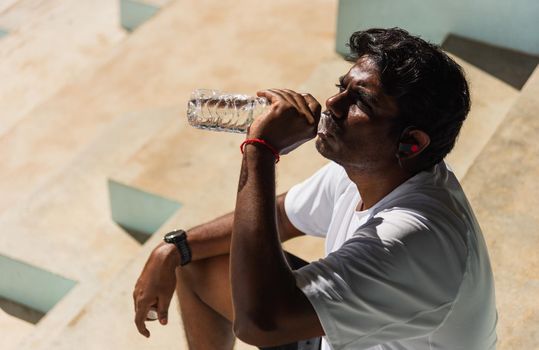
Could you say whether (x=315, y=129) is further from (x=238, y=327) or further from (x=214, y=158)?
(x=214, y=158)

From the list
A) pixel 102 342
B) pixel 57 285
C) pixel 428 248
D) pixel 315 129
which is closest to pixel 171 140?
pixel 57 285

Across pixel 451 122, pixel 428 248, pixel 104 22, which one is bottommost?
pixel 104 22

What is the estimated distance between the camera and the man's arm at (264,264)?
1.63m

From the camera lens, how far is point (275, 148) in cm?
180

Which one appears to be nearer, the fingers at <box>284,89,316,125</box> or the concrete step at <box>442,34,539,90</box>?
the fingers at <box>284,89,316,125</box>

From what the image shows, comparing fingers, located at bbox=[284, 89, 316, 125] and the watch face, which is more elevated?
fingers, located at bbox=[284, 89, 316, 125]

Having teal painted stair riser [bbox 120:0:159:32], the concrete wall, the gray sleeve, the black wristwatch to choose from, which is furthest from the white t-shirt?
teal painted stair riser [bbox 120:0:159:32]

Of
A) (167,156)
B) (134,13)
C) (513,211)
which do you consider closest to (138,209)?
(167,156)

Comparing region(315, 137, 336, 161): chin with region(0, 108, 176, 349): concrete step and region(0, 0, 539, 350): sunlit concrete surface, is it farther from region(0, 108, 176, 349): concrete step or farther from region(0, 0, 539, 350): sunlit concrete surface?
region(0, 108, 176, 349): concrete step

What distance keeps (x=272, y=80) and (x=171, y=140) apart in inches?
42.3

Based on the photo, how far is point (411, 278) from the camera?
1640 millimetres

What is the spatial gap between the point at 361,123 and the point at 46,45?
4.59 m

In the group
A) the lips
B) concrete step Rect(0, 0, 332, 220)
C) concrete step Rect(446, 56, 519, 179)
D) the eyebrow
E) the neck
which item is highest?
the eyebrow

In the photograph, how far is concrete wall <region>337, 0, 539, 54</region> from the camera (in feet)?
13.1
